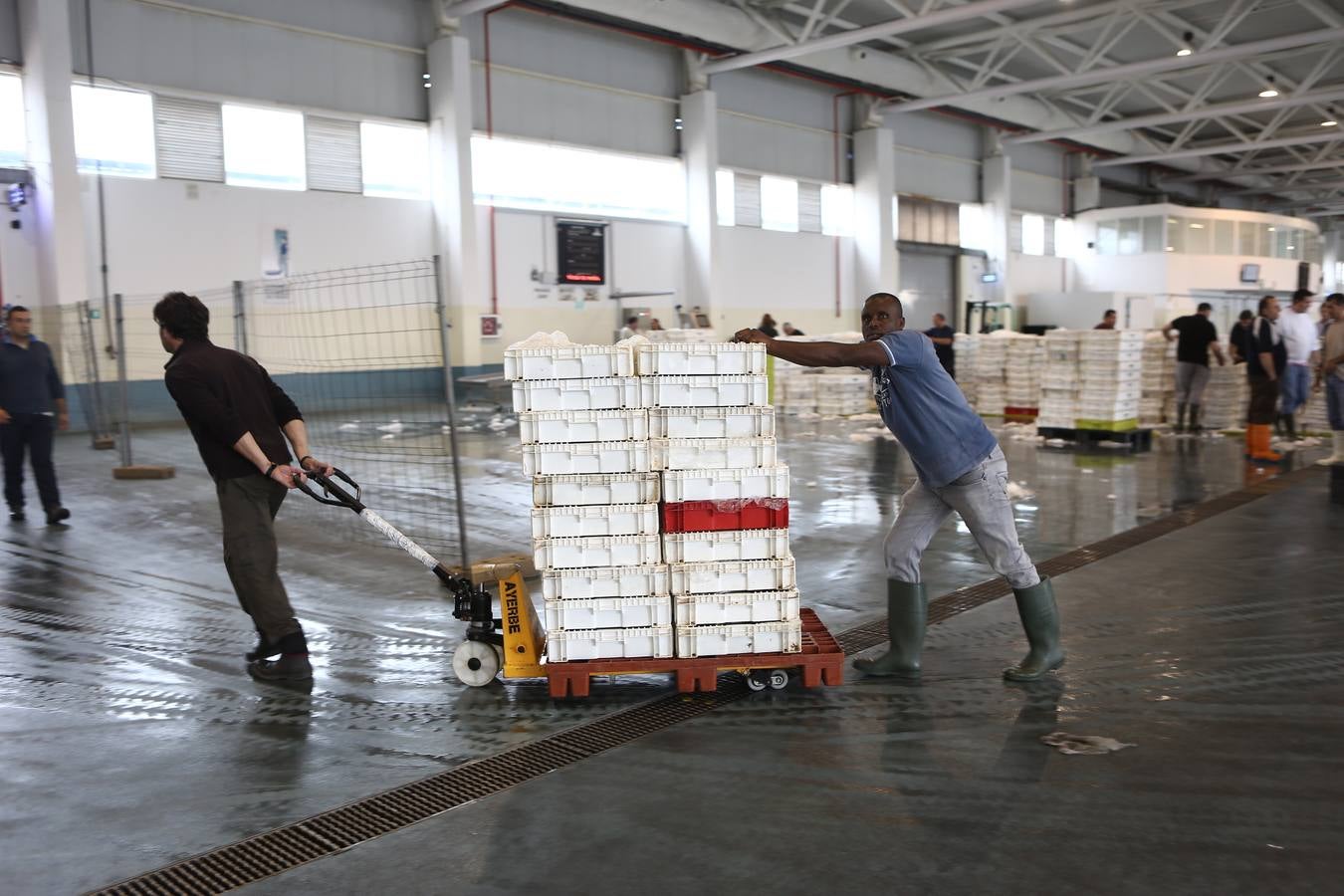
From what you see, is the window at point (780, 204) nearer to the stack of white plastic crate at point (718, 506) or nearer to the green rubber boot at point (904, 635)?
the green rubber boot at point (904, 635)

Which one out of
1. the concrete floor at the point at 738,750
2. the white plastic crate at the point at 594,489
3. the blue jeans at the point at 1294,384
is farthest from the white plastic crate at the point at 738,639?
the blue jeans at the point at 1294,384

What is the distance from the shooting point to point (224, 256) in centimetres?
1880

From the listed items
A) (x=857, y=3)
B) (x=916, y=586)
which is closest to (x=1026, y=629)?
(x=916, y=586)

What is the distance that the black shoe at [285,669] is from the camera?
198 inches

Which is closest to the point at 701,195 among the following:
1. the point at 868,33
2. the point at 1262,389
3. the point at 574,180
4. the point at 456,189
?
the point at 574,180

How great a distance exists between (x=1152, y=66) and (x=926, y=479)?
22.7 metres

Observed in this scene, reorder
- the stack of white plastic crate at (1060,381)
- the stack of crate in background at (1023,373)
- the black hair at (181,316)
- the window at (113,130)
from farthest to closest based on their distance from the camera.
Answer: the stack of crate in background at (1023,373) → the window at (113,130) → the stack of white plastic crate at (1060,381) → the black hair at (181,316)

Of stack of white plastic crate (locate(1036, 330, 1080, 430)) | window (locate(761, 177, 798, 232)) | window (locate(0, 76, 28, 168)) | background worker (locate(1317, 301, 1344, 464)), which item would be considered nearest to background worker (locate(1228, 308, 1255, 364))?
stack of white plastic crate (locate(1036, 330, 1080, 430))

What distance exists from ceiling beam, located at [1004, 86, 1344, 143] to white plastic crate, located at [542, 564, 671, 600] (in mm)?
27400

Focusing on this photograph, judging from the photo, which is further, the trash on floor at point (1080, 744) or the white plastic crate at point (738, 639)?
the white plastic crate at point (738, 639)

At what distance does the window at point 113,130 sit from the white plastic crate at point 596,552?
52.7 ft

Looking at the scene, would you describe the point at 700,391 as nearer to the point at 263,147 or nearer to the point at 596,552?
the point at 596,552

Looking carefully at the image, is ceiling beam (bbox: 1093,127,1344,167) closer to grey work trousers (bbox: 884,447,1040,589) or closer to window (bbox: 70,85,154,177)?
window (bbox: 70,85,154,177)

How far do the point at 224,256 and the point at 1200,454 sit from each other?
52.3ft
